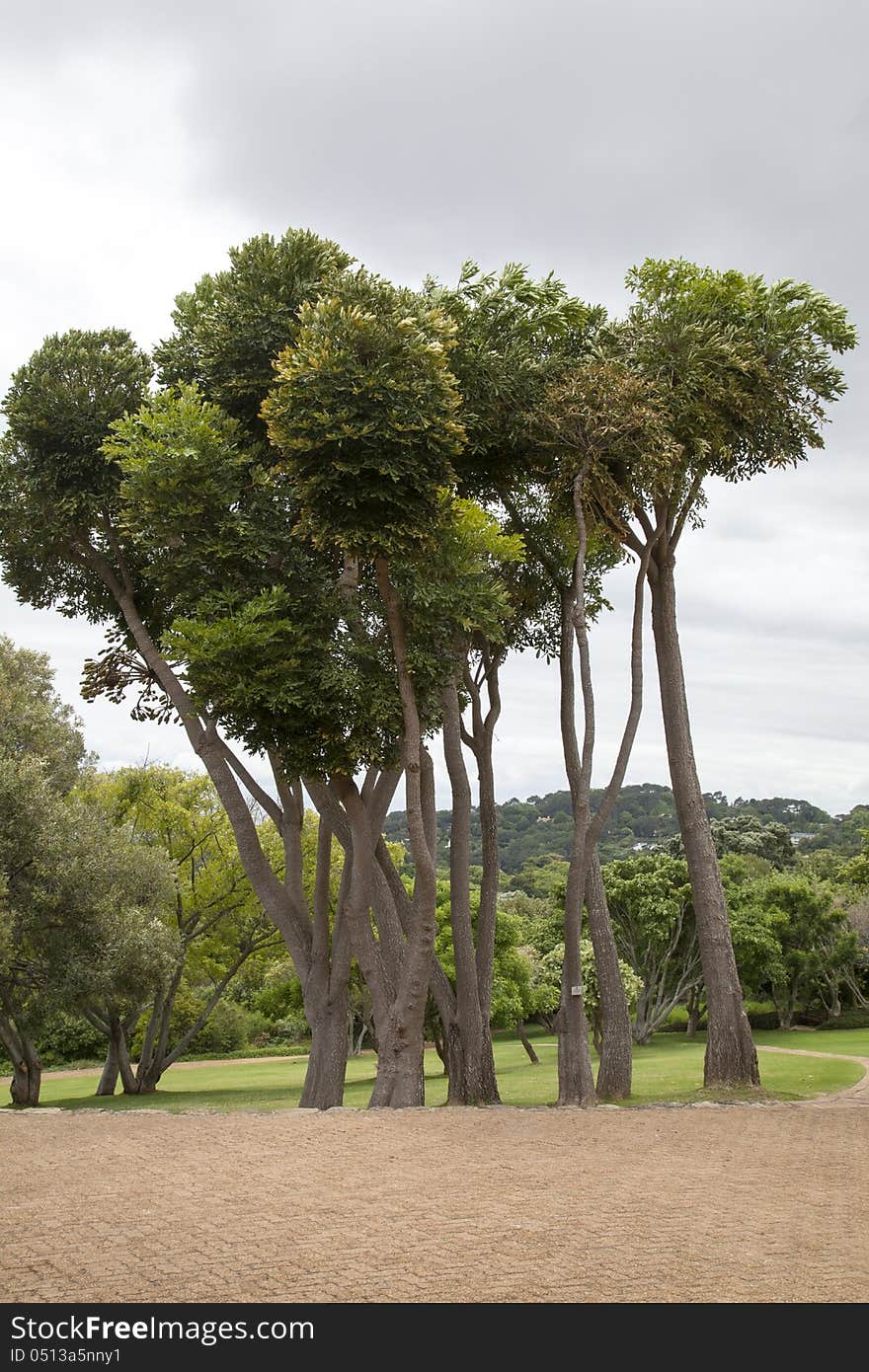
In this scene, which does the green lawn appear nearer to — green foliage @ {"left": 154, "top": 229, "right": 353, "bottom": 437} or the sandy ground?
the sandy ground

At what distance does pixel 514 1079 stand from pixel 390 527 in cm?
1984

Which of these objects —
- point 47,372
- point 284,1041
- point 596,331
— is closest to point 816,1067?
point 596,331

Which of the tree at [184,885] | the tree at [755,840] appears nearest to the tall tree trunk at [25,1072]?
the tree at [184,885]

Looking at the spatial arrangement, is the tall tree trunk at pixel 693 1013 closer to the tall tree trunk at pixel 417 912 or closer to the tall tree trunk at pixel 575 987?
the tall tree trunk at pixel 575 987

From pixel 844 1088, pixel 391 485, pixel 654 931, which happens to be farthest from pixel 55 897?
pixel 654 931

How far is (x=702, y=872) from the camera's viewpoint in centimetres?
1794

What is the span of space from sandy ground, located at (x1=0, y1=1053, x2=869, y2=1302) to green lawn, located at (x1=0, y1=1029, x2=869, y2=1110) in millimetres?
5013

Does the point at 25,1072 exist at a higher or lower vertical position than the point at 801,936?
lower

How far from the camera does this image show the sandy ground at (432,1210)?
20.7ft

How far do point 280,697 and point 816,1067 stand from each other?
1853 centimetres

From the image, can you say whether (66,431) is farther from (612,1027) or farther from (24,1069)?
(24,1069)

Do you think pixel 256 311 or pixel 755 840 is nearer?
pixel 256 311

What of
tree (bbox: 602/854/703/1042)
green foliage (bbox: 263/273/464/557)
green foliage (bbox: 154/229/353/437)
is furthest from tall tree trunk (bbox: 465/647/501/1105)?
tree (bbox: 602/854/703/1042)
